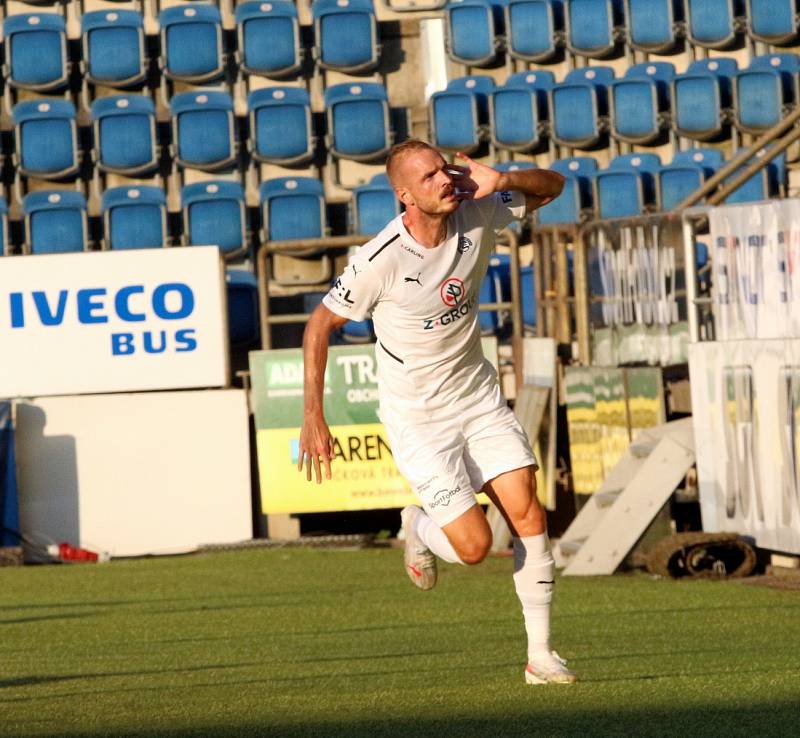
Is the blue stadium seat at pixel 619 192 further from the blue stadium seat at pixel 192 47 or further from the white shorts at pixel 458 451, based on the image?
the white shorts at pixel 458 451

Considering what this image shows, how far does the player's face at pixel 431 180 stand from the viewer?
6391mm

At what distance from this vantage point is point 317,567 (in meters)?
14.0

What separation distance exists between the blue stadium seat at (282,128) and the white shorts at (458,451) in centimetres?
1323

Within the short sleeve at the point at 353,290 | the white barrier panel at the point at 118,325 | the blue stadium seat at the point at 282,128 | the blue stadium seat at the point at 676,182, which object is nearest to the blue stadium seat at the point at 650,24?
the blue stadium seat at the point at 676,182

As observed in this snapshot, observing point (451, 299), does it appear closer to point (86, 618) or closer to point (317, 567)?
point (86, 618)

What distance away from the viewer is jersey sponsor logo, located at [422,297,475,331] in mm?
6746

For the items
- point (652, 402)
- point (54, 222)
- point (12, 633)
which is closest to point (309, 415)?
point (12, 633)

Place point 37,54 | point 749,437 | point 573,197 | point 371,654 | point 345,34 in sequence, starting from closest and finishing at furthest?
point 371,654 → point 749,437 → point 573,197 → point 37,54 → point 345,34

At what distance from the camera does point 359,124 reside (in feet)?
65.2

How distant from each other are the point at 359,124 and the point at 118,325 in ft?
16.9

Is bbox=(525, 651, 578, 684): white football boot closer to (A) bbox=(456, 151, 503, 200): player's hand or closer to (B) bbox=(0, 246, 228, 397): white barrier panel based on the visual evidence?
(A) bbox=(456, 151, 503, 200): player's hand

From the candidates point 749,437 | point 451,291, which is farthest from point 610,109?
point 451,291

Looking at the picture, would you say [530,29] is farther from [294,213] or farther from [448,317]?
[448,317]

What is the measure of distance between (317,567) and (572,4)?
9.21 m
